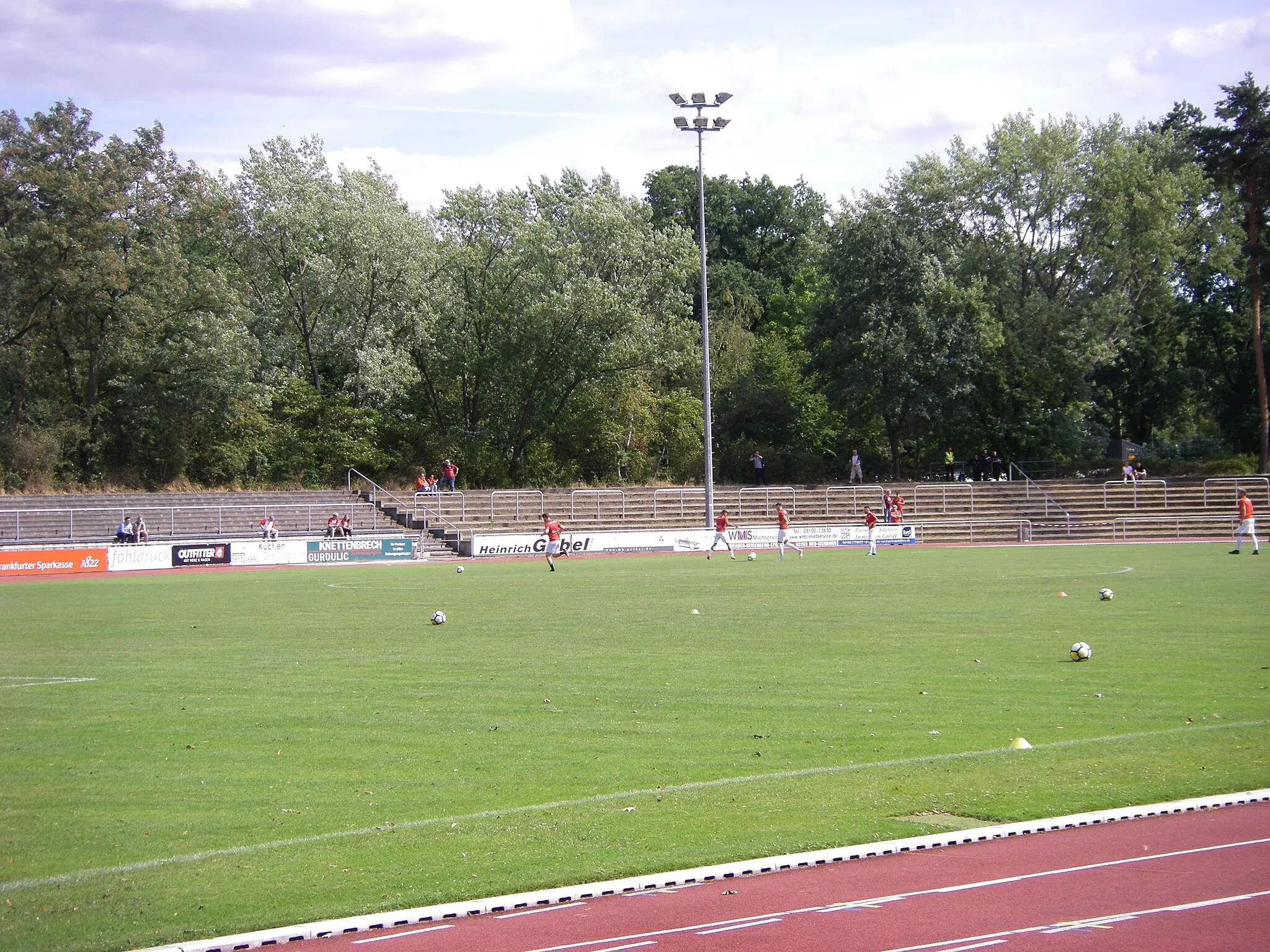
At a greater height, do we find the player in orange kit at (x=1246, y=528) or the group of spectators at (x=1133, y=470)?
the group of spectators at (x=1133, y=470)

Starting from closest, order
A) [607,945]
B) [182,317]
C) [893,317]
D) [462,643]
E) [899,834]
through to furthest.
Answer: [607,945], [899,834], [462,643], [182,317], [893,317]

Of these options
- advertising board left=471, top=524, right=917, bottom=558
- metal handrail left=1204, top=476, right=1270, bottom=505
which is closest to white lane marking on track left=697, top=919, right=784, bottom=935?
advertising board left=471, top=524, right=917, bottom=558

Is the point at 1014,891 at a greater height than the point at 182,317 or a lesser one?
lesser

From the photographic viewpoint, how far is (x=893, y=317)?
5962 cm

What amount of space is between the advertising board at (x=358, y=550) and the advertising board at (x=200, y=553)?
10.0 ft

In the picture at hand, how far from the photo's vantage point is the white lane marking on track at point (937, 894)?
611 centimetres

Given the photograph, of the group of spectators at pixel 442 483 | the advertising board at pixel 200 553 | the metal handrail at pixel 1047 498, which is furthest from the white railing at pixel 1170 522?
the advertising board at pixel 200 553

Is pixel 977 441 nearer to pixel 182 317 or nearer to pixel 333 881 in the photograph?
pixel 182 317

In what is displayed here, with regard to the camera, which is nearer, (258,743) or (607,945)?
(607,945)

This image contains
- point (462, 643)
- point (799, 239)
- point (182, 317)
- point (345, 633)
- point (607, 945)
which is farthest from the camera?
point (799, 239)

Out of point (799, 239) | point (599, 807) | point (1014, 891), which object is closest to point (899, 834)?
point (1014, 891)

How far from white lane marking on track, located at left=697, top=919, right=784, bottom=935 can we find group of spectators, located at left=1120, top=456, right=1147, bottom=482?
52570mm

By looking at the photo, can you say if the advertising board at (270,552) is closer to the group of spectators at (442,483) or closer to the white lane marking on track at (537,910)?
the group of spectators at (442,483)

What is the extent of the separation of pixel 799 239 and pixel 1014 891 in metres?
80.3
